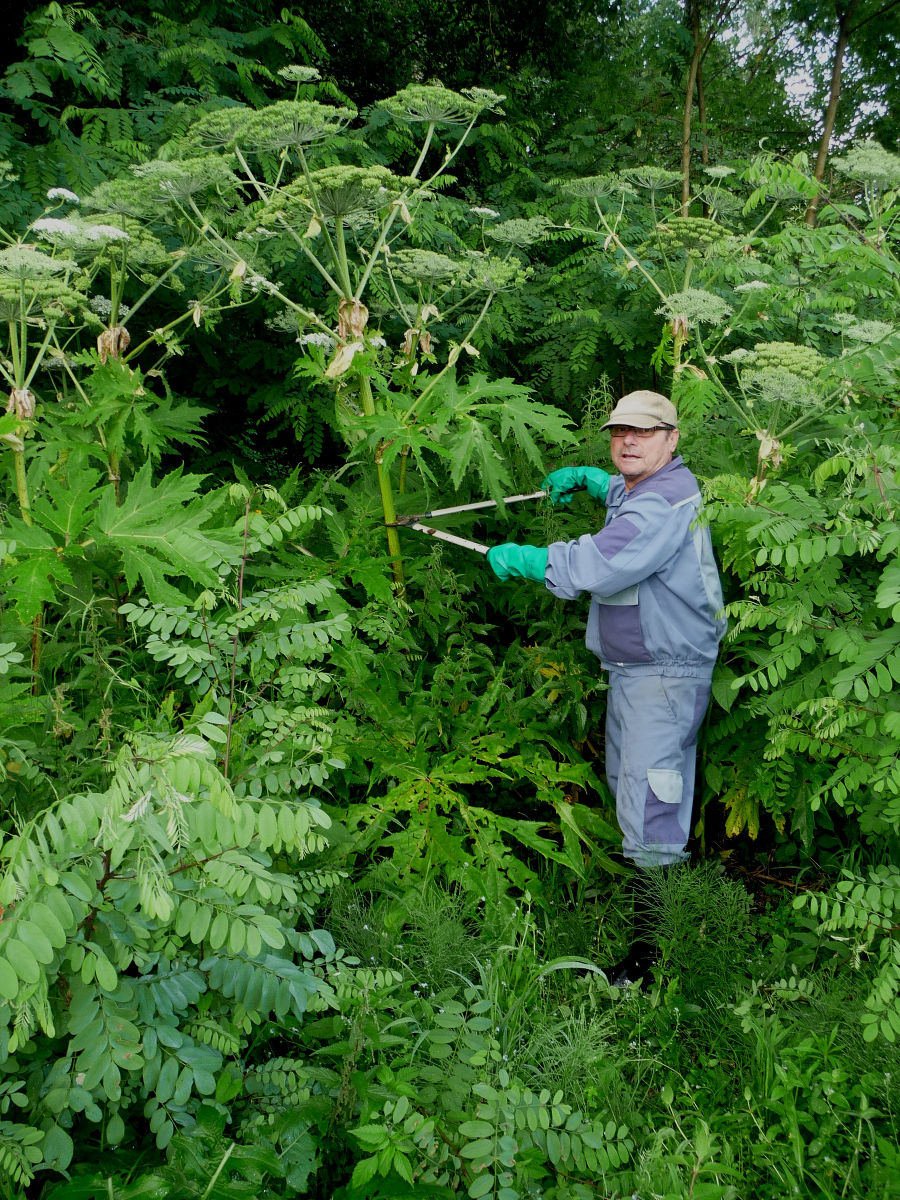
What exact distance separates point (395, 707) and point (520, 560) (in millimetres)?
813

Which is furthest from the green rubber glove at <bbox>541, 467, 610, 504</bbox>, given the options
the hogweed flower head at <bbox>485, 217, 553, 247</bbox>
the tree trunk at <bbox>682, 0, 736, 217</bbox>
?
the tree trunk at <bbox>682, 0, 736, 217</bbox>

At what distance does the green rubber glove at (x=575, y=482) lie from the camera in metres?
3.93

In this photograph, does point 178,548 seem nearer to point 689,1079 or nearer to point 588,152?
point 689,1079

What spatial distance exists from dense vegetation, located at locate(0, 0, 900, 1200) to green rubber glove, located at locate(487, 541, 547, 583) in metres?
0.43

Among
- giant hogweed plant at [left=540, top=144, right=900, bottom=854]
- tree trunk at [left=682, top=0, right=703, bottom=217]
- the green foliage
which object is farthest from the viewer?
tree trunk at [left=682, top=0, right=703, bottom=217]

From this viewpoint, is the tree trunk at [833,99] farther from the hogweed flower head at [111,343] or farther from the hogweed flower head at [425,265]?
the hogweed flower head at [111,343]

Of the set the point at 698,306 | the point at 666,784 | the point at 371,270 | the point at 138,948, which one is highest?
the point at 371,270

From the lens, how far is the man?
322cm

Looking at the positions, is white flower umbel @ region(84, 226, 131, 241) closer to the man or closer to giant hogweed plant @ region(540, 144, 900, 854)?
the man

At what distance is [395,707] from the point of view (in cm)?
364

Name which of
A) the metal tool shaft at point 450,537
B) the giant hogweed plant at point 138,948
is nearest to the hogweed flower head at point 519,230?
the metal tool shaft at point 450,537

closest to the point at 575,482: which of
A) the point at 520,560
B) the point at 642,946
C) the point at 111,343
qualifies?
the point at 520,560

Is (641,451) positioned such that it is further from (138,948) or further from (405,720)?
(138,948)

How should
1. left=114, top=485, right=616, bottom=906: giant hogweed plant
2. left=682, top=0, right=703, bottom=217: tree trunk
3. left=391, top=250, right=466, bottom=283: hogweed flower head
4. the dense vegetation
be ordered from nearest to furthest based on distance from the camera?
the dense vegetation < left=114, top=485, right=616, bottom=906: giant hogweed plant < left=391, top=250, right=466, bottom=283: hogweed flower head < left=682, top=0, right=703, bottom=217: tree trunk
